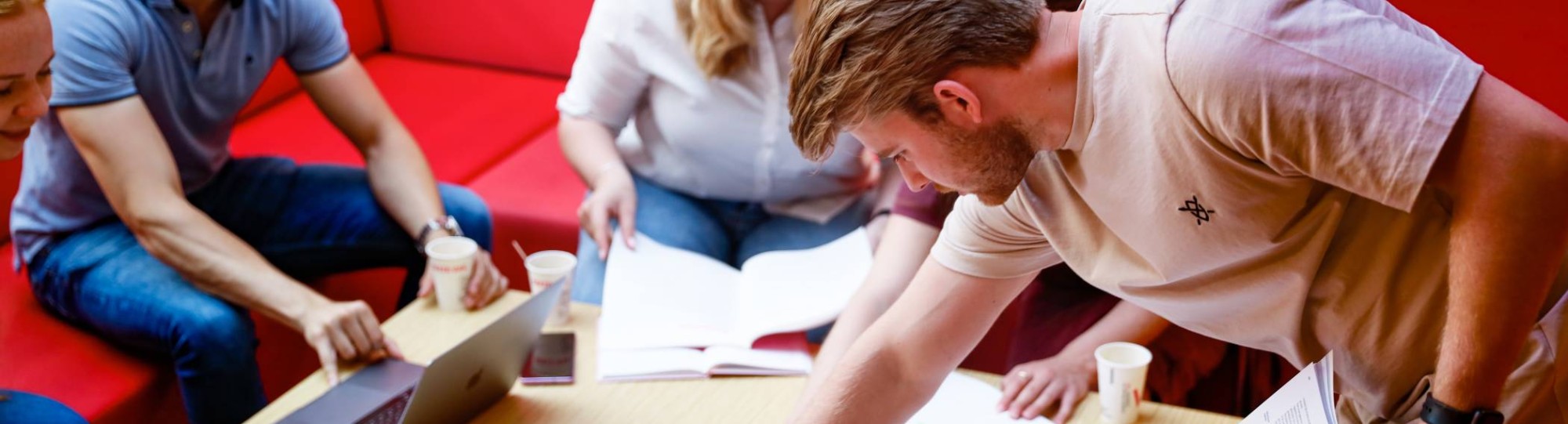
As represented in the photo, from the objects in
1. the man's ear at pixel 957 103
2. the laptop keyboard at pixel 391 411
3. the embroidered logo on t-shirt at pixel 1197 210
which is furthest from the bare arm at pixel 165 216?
the embroidered logo on t-shirt at pixel 1197 210

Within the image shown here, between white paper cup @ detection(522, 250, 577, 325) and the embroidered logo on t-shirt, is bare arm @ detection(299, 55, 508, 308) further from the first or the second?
the embroidered logo on t-shirt

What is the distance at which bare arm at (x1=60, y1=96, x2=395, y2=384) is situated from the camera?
5.81ft

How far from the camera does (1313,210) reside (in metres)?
1.04

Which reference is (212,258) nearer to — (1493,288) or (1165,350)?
(1165,350)

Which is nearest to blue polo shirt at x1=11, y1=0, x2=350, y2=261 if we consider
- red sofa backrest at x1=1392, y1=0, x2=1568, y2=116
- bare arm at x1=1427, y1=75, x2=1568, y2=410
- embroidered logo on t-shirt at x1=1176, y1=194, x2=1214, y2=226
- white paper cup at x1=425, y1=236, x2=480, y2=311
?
white paper cup at x1=425, y1=236, x2=480, y2=311

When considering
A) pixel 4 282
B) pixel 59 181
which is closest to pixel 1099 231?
pixel 59 181

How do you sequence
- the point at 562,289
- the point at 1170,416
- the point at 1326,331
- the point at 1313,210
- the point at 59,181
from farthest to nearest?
the point at 59,181 → the point at 562,289 → the point at 1170,416 → the point at 1326,331 → the point at 1313,210

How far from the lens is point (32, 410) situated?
1.53m

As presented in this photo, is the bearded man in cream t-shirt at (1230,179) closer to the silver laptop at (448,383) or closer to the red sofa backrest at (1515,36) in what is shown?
the silver laptop at (448,383)

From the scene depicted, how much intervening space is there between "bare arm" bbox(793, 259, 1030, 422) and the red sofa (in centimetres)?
94

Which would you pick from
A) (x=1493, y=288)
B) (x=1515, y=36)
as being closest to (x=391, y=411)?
(x=1493, y=288)

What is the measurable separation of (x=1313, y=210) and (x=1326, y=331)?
0.16m

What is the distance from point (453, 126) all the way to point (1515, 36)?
2.09 metres

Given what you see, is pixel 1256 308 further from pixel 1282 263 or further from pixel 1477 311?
pixel 1477 311
